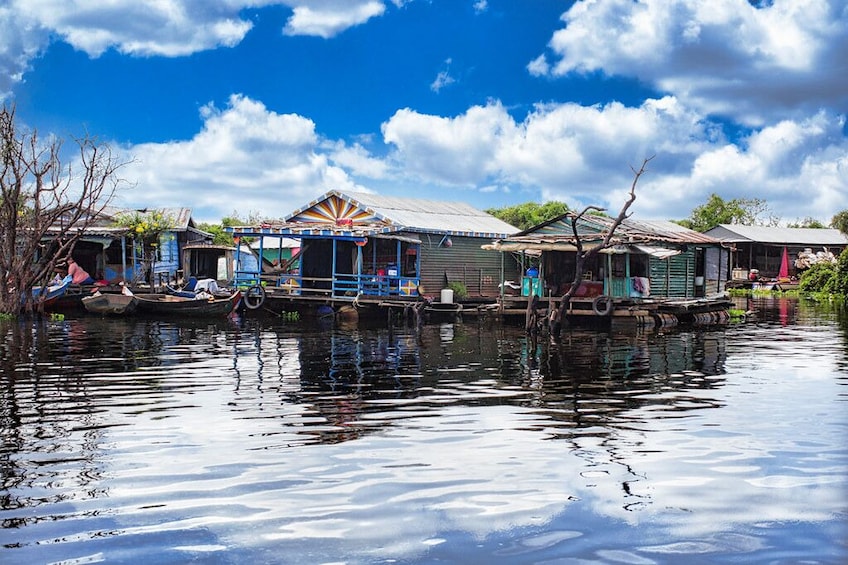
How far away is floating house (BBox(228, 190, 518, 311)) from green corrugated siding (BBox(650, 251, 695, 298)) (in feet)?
20.2

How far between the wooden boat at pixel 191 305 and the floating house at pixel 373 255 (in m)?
0.74

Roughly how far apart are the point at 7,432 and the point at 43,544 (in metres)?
4.50

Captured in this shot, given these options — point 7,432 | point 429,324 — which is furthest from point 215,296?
point 7,432

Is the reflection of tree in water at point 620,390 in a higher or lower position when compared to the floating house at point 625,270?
lower

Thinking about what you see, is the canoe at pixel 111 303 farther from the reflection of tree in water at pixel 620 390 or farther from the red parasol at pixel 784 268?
the red parasol at pixel 784 268

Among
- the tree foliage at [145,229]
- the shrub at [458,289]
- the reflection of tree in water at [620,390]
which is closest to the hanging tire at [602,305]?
the reflection of tree in water at [620,390]

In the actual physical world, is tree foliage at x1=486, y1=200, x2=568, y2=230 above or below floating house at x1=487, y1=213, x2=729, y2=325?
above

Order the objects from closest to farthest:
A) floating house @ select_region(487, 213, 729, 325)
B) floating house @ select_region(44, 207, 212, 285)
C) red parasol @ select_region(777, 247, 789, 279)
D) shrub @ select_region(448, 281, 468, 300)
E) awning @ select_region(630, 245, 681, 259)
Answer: floating house @ select_region(487, 213, 729, 325)
awning @ select_region(630, 245, 681, 259)
shrub @ select_region(448, 281, 468, 300)
floating house @ select_region(44, 207, 212, 285)
red parasol @ select_region(777, 247, 789, 279)

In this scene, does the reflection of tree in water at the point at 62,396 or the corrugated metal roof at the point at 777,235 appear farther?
the corrugated metal roof at the point at 777,235

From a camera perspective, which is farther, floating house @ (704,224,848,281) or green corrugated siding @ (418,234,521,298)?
floating house @ (704,224,848,281)

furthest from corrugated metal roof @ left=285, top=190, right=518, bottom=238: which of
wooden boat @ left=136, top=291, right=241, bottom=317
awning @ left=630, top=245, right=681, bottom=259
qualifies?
awning @ left=630, top=245, right=681, bottom=259

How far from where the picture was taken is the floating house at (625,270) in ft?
92.3

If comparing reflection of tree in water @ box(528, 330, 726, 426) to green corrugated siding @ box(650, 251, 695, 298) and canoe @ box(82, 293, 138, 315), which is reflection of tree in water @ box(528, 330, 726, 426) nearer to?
green corrugated siding @ box(650, 251, 695, 298)

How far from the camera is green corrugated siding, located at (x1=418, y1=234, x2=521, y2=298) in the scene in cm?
3450
